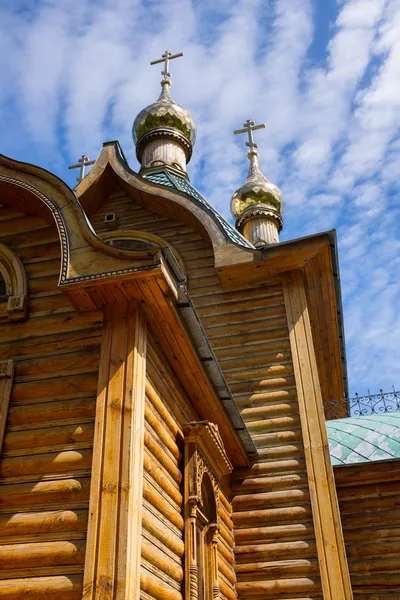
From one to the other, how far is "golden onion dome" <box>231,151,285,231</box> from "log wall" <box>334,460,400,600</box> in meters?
10.7

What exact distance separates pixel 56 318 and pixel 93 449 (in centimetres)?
134

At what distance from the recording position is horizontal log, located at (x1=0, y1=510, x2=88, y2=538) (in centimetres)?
377

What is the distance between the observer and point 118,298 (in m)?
4.56

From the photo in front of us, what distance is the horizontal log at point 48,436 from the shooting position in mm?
4156

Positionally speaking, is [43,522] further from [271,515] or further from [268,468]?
[268,468]

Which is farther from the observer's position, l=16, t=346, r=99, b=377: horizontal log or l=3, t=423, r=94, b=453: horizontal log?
l=16, t=346, r=99, b=377: horizontal log

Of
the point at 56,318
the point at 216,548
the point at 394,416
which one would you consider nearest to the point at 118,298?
the point at 56,318

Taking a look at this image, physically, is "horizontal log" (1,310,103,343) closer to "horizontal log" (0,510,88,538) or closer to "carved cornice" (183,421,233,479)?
"carved cornice" (183,421,233,479)

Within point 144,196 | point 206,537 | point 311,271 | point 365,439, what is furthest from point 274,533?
point 144,196

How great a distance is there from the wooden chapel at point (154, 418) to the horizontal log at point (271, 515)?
17mm

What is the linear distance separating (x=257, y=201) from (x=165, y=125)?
422cm

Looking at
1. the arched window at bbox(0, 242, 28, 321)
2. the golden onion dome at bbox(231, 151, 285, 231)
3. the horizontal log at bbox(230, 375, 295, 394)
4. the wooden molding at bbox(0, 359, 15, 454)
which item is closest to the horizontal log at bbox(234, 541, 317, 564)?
the horizontal log at bbox(230, 375, 295, 394)

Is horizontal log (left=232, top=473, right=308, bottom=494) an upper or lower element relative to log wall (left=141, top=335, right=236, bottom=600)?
upper

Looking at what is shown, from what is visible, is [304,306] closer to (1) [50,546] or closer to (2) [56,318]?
(2) [56,318]
